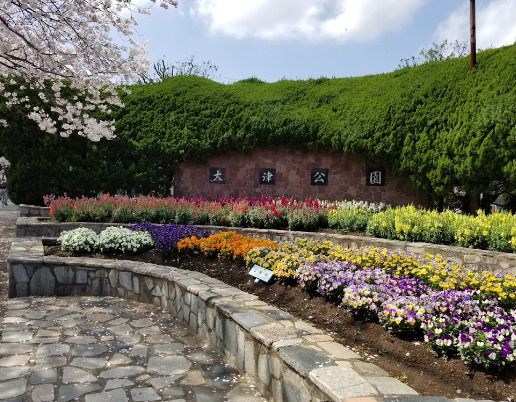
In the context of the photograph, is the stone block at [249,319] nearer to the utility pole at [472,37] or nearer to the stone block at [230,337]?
the stone block at [230,337]

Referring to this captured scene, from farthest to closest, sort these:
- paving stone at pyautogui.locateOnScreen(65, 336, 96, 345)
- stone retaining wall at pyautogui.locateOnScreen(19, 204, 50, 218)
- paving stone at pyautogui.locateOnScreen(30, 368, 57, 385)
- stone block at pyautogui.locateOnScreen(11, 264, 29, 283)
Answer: stone retaining wall at pyautogui.locateOnScreen(19, 204, 50, 218) < stone block at pyautogui.locateOnScreen(11, 264, 29, 283) < paving stone at pyautogui.locateOnScreen(65, 336, 96, 345) < paving stone at pyautogui.locateOnScreen(30, 368, 57, 385)

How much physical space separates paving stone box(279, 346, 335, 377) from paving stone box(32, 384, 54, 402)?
1.74m

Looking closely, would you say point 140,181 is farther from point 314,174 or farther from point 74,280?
point 74,280

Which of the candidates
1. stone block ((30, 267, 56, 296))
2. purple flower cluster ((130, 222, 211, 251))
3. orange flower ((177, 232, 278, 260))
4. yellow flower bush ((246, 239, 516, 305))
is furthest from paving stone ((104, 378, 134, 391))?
purple flower cluster ((130, 222, 211, 251))

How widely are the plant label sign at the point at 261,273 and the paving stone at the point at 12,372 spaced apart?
2.44 metres

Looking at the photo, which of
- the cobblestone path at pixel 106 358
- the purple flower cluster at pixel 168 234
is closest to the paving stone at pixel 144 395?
the cobblestone path at pixel 106 358

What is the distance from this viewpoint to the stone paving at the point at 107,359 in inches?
132

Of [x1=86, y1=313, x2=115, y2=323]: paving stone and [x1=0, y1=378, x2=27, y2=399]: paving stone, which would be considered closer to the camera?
[x1=0, y1=378, x2=27, y2=399]: paving stone

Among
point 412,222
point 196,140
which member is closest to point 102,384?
point 412,222

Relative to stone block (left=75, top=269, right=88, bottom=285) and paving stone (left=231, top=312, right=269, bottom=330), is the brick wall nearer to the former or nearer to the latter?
stone block (left=75, top=269, right=88, bottom=285)

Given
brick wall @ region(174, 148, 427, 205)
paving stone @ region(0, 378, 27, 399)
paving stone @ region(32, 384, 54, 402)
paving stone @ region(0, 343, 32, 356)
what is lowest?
paving stone @ region(32, 384, 54, 402)

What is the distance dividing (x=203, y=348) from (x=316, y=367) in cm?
188

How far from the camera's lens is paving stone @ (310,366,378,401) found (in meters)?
2.37

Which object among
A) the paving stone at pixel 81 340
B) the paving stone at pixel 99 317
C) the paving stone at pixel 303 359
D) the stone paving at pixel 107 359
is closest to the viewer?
the paving stone at pixel 303 359
